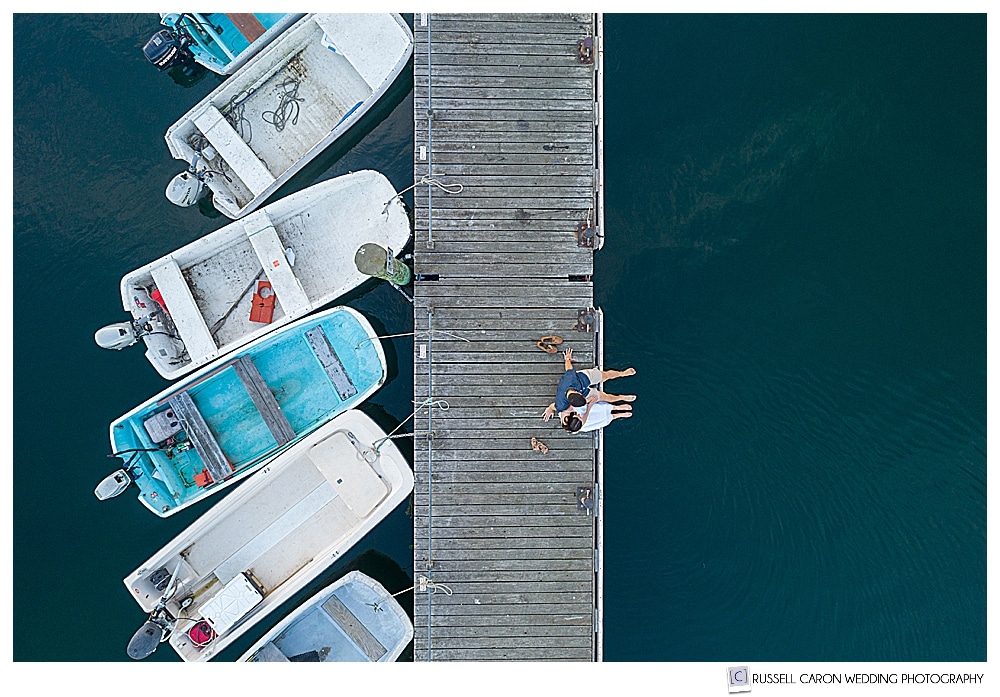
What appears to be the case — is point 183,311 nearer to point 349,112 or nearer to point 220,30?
point 349,112

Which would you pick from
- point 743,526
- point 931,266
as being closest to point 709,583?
point 743,526

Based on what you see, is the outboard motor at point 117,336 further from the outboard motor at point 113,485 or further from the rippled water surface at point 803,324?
the rippled water surface at point 803,324

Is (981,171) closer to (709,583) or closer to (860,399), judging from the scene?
(860,399)

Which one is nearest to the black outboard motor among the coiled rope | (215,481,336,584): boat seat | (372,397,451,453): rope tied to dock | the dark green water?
the dark green water

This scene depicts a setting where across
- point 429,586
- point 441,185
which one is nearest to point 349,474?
point 429,586

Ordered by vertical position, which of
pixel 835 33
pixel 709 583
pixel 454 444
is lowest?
pixel 709 583

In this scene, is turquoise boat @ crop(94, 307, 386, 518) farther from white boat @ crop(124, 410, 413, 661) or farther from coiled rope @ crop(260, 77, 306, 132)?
coiled rope @ crop(260, 77, 306, 132)
